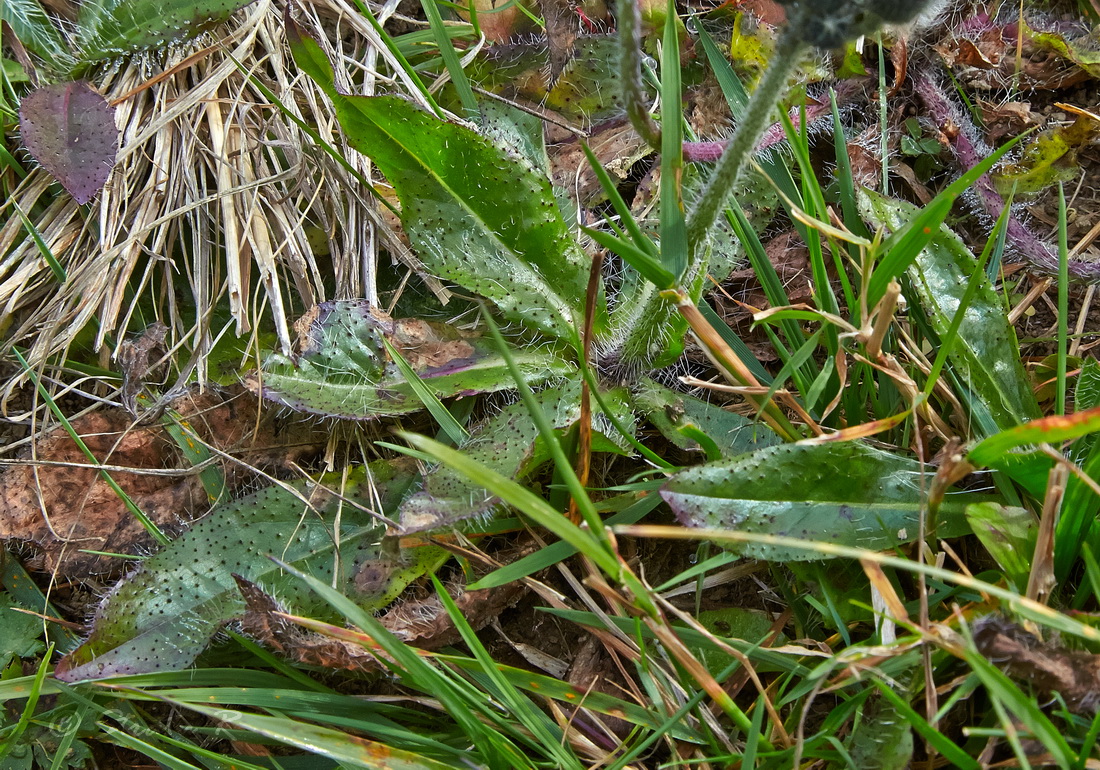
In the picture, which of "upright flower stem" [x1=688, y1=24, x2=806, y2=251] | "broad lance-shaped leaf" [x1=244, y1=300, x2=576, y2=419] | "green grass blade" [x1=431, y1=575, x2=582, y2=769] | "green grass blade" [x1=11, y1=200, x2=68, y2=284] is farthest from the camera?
"green grass blade" [x1=11, y1=200, x2=68, y2=284]

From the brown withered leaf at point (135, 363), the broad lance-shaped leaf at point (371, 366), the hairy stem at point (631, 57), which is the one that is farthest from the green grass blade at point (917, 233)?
the brown withered leaf at point (135, 363)

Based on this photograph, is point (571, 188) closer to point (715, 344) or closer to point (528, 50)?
point (528, 50)

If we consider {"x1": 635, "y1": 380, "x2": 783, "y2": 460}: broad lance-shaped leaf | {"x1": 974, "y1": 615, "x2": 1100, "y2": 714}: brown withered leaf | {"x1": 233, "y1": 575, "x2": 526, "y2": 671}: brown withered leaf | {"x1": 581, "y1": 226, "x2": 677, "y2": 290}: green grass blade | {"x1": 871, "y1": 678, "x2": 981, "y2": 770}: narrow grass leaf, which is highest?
{"x1": 581, "y1": 226, "x2": 677, "y2": 290}: green grass blade

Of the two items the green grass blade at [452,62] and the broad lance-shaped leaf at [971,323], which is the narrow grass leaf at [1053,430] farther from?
the green grass blade at [452,62]

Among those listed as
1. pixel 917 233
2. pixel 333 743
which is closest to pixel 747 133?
pixel 917 233

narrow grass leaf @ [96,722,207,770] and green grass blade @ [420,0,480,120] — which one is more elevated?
green grass blade @ [420,0,480,120]

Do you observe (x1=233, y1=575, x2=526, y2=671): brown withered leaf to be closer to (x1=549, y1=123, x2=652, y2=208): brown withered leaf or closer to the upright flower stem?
the upright flower stem

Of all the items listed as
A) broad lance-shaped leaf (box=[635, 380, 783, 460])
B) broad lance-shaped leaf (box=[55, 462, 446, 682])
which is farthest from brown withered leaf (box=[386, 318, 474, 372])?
broad lance-shaped leaf (box=[635, 380, 783, 460])

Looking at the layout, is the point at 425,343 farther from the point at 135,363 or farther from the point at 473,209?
the point at 135,363
